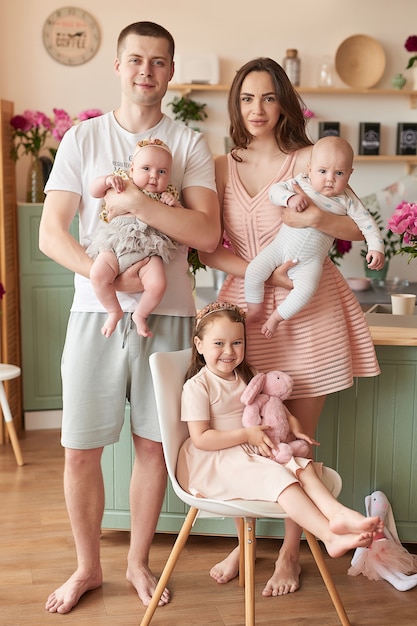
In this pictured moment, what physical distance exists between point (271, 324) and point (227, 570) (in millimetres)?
881

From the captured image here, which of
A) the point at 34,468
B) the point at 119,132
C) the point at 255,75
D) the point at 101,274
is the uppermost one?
the point at 255,75

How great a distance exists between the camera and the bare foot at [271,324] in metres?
2.44

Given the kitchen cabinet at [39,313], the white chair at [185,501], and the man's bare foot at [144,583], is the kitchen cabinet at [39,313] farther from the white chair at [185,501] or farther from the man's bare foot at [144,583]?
the white chair at [185,501]

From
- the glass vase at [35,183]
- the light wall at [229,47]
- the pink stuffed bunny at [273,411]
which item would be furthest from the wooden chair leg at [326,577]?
the light wall at [229,47]

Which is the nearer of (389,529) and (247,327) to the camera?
(247,327)

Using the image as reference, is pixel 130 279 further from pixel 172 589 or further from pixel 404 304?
pixel 404 304

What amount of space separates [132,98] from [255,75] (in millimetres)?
368

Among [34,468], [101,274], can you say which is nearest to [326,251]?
[101,274]

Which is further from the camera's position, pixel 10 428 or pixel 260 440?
pixel 10 428

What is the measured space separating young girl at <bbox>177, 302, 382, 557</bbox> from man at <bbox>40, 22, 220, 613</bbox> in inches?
6.6

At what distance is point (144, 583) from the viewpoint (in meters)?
2.62

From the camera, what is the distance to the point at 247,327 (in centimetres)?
255

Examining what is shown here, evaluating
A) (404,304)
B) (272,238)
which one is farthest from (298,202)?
(404,304)

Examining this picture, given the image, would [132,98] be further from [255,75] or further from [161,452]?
[161,452]
